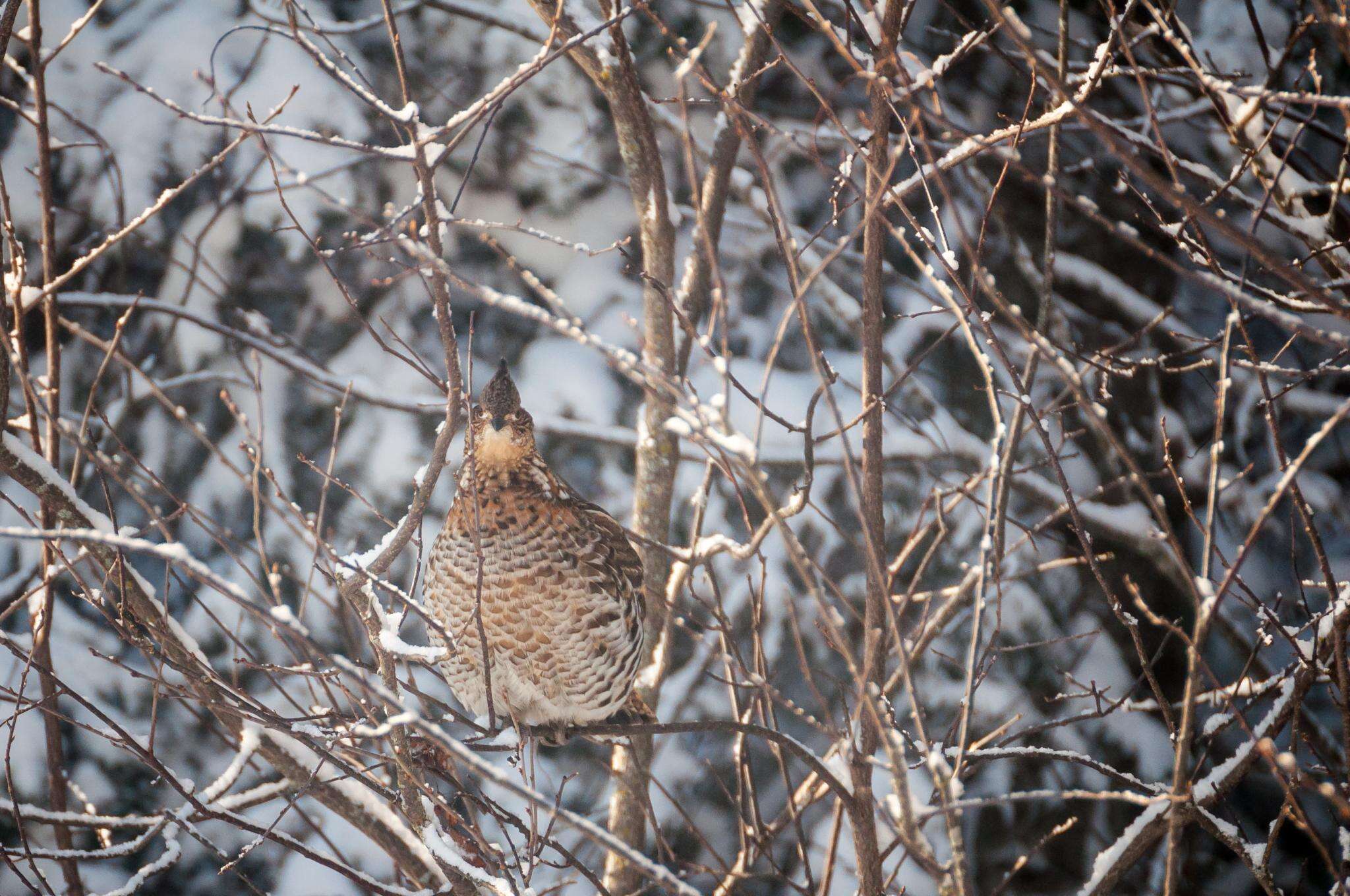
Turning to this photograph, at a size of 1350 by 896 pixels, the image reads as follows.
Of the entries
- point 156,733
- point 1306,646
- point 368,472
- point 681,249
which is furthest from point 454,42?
point 1306,646

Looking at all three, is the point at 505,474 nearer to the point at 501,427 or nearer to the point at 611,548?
the point at 501,427

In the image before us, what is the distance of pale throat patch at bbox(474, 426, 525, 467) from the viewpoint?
289 cm

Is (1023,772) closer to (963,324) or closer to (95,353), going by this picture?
(963,324)

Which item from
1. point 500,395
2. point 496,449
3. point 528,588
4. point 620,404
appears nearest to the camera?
point 500,395

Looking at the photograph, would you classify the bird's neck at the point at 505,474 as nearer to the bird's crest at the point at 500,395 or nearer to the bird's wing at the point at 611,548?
the bird's wing at the point at 611,548

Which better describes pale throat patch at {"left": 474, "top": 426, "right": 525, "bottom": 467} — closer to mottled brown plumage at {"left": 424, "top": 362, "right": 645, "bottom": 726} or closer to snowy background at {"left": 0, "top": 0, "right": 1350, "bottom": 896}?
mottled brown plumage at {"left": 424, "top": 362, "right": 645, "bottom": 726}

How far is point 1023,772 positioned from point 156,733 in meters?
3.27

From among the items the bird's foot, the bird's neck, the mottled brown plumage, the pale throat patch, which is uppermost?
the pale throat patch

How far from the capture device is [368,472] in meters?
3.75

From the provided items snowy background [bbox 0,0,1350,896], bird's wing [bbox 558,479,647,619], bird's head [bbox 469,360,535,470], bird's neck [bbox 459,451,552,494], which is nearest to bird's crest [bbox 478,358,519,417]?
bird's head [bbox 469,360,535,470]

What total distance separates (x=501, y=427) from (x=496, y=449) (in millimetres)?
157

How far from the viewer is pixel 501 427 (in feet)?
9.23

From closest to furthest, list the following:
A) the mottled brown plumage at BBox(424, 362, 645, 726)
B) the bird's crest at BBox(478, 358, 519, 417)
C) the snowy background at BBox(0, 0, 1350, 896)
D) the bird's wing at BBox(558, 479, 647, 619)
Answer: the bird's crest at BBox(478, 358, 519, 417), the mottled brown plumage at BBox(424, 362, 645, 726), the bird's wing at BBox(558, 479, 647, 619), the snowy background at BBox(0, 0, 1350, 896)

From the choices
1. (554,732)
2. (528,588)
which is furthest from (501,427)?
(554,732)
